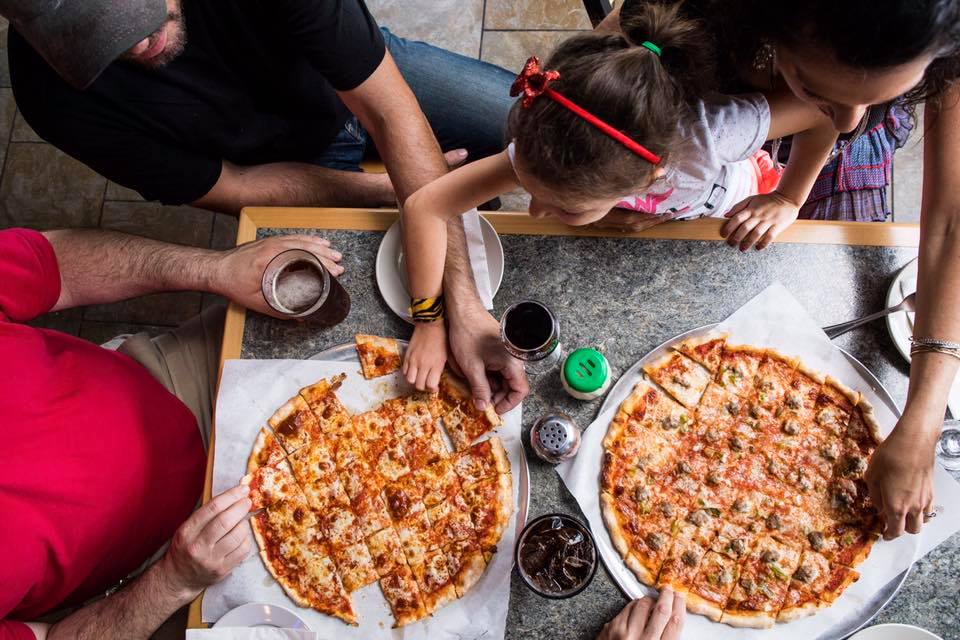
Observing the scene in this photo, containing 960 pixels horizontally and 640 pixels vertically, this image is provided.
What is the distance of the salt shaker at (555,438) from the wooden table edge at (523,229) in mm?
429

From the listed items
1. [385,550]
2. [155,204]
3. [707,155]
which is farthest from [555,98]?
[155,204]

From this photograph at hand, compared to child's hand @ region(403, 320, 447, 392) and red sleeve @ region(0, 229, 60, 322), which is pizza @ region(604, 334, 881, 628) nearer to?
child's hand @ region(403, 320, 447, 392)

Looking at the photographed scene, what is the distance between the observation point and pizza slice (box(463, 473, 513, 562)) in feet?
4.39

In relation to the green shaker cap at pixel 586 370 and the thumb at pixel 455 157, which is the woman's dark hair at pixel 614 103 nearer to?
the green shaker cap at pixel 586 370

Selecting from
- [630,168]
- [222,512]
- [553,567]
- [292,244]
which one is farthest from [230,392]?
[630,168]

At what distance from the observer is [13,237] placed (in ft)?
4.74

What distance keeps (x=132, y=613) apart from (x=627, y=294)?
1.27 m

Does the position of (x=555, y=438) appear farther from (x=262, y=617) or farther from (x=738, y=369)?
(x=262, y=617)

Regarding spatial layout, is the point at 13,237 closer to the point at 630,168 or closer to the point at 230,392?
the point at 230,392

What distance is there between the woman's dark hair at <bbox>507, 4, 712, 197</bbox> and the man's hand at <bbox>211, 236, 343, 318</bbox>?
0.52m

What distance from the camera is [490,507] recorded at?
1.37 meters

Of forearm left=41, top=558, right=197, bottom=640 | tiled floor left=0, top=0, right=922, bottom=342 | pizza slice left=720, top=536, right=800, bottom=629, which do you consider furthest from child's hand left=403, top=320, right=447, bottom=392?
tiled floor left=0, top=0, right=922, bottom=342

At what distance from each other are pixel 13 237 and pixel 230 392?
0.60 m

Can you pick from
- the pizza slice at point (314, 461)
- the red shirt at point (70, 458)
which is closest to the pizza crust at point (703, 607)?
the pizza slice at point (314, 461)
